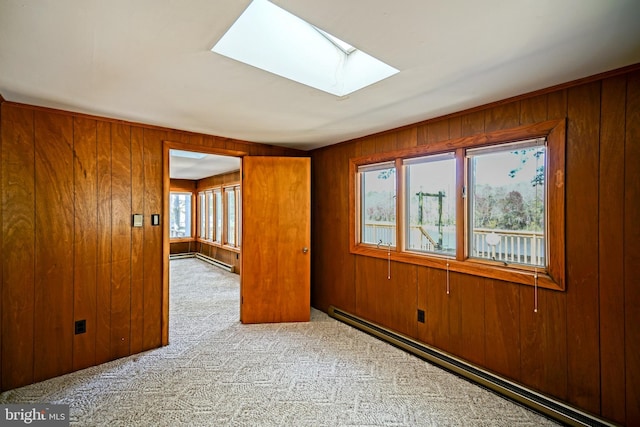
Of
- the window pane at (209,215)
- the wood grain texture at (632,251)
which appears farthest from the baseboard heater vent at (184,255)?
the wood grain texture at (632,251)

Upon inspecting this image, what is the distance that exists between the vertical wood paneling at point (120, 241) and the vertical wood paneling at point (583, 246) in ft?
12.0

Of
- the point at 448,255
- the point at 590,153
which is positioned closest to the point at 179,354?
the point at 448,255

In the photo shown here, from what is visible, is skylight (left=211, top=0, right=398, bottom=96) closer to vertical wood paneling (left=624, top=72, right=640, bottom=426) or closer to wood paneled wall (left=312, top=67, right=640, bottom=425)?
wood paneled wall (left=312, top=67, right=640, bottom=425)

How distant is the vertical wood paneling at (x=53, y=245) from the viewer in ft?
7.80


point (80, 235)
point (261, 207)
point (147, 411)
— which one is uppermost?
point (261, 207)

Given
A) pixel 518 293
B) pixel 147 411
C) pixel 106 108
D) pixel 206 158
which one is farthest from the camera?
pixel 206 158

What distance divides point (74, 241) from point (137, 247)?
1.60 feet

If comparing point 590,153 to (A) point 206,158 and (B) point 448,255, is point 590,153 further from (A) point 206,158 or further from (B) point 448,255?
(A) point 206,158

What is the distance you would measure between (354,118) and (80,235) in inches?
105

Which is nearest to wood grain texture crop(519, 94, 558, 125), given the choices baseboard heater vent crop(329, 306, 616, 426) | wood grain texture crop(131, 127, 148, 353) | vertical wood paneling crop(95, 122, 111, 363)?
baseboard heater vent crop(329, 306, 616, 426)

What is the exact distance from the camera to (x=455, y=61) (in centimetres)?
164

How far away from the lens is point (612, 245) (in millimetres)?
1824

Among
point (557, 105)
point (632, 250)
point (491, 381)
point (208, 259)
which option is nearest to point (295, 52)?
point (557, 105)

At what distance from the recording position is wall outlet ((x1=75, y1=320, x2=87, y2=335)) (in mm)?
2545
